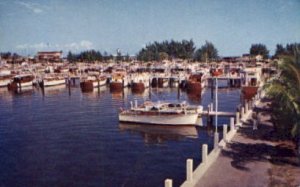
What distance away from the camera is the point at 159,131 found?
40156mm

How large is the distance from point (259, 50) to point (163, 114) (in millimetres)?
139620

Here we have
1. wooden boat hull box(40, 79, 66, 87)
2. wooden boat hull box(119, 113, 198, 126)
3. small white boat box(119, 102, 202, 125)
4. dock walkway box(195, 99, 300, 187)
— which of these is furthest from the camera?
wooden boat hull box(40, 79, 66, 87)

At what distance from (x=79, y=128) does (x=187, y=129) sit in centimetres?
1207

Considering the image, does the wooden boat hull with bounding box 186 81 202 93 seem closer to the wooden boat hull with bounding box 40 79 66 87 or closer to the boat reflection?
the boat reflection

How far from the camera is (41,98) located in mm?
70875

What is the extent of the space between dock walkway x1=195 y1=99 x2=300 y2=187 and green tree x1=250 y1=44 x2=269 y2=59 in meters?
148

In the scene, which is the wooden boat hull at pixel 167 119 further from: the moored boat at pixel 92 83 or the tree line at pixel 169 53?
the tree line at pixel 169 53

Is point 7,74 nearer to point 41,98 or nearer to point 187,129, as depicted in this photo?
point 41,98

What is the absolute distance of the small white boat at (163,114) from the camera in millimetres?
41406

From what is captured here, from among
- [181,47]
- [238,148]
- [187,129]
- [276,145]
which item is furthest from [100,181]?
[181,47]

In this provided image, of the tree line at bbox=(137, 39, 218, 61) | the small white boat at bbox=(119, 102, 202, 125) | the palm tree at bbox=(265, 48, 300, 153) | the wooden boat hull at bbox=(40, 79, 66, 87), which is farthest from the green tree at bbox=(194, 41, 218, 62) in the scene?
the palm tree at bbox=(265, 48, 300, 153)

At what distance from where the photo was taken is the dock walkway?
18.6 m

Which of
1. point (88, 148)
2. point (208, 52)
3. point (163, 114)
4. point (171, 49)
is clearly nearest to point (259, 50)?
point (208, 52)

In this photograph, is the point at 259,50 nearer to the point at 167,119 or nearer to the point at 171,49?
the point at 171,49
